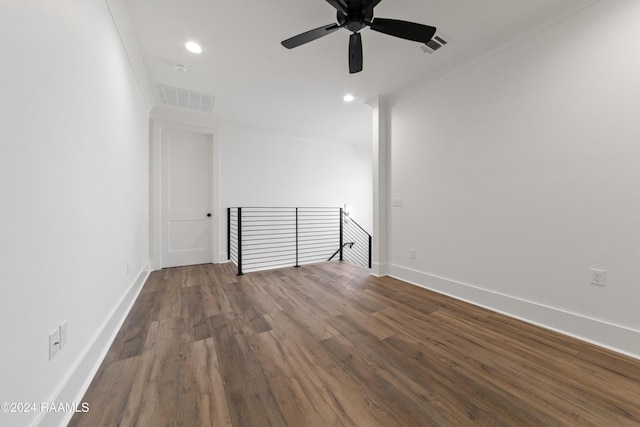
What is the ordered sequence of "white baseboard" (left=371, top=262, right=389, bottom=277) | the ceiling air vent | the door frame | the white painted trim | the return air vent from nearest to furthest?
the white painted trim, the ceiling air vent, the return air vent, "white baseboard" (left=371, top=262, right=389, bottom=277), the door frame

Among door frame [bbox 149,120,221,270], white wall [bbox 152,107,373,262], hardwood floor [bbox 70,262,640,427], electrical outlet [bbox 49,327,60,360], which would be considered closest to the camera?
electrical outlet [bbox 49,327,60,360]

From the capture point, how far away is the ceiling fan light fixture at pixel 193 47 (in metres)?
2.26

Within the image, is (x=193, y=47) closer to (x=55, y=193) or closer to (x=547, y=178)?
(x=55, y=193)

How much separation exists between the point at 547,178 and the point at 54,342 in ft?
11.1

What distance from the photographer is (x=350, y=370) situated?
→ 56.9 inches

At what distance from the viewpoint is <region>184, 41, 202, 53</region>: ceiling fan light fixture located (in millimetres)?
2264

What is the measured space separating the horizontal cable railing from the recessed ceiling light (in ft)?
7.10

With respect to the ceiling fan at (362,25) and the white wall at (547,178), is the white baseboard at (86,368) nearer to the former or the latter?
the ceiling fan at (362,25)

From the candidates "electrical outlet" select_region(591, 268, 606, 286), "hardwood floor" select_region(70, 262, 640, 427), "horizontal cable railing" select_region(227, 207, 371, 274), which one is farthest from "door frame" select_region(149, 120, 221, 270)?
"electrical outlet" select_region(591, 268, 606, 286)

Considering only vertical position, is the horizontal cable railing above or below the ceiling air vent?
below

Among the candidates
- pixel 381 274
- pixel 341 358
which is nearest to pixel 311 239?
pixel 381 274

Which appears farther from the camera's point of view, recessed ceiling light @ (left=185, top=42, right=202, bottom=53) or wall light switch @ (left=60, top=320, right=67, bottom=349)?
recessed ceiling light @ (left=185, top=42, right=202, bottom=53)

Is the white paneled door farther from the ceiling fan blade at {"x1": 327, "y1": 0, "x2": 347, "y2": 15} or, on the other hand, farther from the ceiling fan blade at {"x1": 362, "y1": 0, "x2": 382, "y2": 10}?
the ceiling fan blade at {"x1": 362, "y1": 0, "x2": 382, "y2": 10}

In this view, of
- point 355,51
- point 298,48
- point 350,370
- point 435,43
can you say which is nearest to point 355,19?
point 355,51
